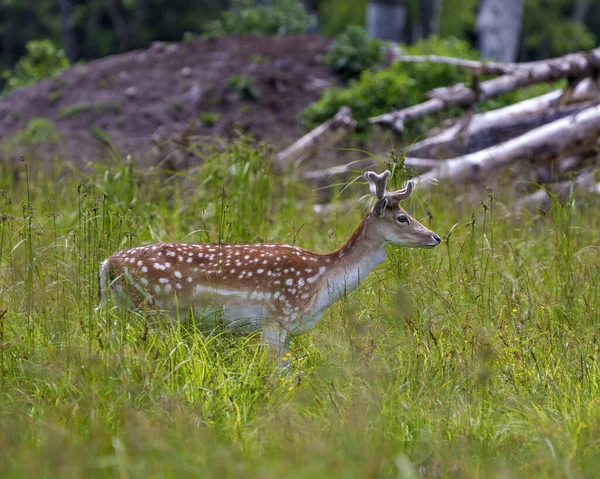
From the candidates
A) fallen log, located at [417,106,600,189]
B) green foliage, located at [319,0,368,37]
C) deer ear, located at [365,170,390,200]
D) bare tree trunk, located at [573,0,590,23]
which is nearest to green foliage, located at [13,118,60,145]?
fallen log, located at [417,106,600,189]

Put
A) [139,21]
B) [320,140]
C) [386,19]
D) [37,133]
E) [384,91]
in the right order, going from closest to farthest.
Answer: [320,140] < [384,91] < [37,133] < [386,19] < [139,21]

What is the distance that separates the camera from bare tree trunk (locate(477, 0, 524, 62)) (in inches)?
806

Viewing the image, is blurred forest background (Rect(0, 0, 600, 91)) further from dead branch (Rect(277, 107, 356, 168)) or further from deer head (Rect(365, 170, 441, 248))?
deer head (Rect(365, 170, 441, 248))

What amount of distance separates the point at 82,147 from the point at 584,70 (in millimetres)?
6248

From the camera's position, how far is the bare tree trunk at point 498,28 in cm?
2048

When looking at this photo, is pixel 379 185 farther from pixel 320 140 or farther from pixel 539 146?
pixel 320 140

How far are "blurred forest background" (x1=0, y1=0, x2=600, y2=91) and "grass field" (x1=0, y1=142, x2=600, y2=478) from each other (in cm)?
2561

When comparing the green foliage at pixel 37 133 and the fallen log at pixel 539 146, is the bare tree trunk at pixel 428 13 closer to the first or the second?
the green foliage at pixel 37 133

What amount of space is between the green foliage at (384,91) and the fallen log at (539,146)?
265 cm

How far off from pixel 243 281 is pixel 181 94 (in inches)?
331

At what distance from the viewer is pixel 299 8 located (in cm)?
1919

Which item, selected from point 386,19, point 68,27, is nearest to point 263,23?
point 386,19

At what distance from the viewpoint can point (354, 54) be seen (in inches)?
553

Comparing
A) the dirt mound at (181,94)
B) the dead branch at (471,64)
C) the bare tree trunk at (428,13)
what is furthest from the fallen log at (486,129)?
the bare tree trunk at (428,13)
